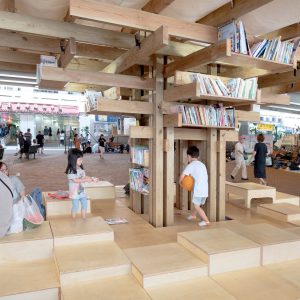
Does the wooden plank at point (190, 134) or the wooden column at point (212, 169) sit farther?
the wooden column at point (212, 169)

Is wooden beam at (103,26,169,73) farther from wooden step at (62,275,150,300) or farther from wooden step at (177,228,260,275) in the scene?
wooden step at (62,275,150,300)

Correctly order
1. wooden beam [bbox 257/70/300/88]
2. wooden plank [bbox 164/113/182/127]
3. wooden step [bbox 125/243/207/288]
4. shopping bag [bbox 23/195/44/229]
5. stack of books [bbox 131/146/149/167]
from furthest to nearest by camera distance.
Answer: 1. wooden beam [bbox 257/70/300/88]
2. stack of books [bbox 131/146/149/167]
3. wooden plank [bbox 164/113/182/127]
4. shopping bag [bbox 23/195/44/229]
5. wooden step [bbox 125/243/207/288]

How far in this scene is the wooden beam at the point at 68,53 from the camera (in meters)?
3.93

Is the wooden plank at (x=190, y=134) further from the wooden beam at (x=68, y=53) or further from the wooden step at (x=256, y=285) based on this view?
the wooden step at (x=256, y=285)

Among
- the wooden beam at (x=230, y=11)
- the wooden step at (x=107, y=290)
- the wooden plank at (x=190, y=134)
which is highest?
the wooden beam at (x=230, y=11)

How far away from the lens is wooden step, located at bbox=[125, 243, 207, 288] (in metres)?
2.87

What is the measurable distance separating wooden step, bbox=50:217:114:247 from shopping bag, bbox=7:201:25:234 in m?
0.39

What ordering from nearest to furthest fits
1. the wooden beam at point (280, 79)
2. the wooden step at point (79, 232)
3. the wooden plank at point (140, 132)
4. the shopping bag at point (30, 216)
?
the wooden step at point (79, 232) < the shopping bag at point (30, 216) < the wooden plank at point (140, 132) < the wooden beam at point (280, 79)

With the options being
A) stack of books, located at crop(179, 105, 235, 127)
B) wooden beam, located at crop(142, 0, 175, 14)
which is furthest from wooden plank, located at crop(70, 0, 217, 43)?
stack of books, located at crop(179, 105, 235, 127)

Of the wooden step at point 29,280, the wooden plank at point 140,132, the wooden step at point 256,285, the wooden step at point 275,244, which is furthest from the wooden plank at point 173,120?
the wooden step at point 29,280

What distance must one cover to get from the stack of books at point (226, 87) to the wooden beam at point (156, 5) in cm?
93

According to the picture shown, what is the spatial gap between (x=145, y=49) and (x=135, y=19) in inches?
20.1

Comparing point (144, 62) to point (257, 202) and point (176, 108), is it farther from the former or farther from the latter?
point (257, 202)

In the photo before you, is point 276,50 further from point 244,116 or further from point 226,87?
point 244,116
